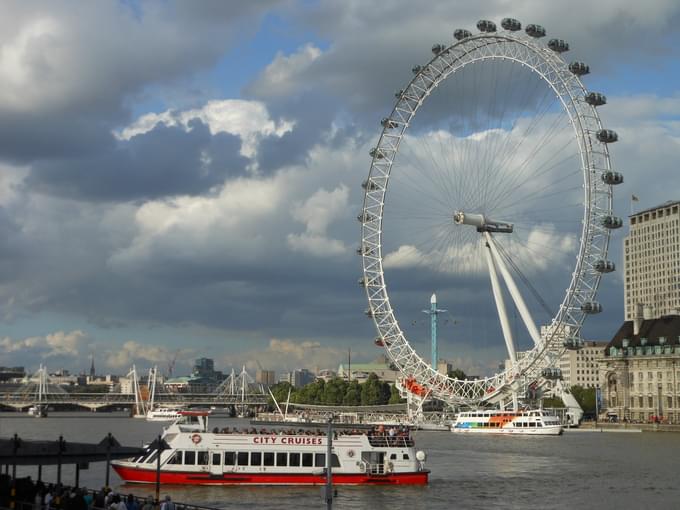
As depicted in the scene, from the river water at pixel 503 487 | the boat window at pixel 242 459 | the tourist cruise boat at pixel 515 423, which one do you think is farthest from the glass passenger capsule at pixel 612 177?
the boat window at pixel 242 459

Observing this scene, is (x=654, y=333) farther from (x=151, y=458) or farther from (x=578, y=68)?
(x=151, y=458)

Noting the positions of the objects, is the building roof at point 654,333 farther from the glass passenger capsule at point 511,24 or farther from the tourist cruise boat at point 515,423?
the glass passenger capsule at point 511,24

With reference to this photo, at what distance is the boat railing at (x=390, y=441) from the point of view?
59.6 meters

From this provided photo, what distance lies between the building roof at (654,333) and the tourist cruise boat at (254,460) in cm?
10669

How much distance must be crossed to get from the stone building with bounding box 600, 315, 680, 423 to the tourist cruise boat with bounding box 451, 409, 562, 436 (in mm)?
25951

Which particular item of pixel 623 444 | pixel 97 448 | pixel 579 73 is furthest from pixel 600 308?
pixel 97 448

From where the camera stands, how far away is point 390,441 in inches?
2371

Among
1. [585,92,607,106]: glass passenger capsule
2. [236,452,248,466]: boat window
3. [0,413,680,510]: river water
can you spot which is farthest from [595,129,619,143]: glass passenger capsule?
[236,452,248,466]: boat window

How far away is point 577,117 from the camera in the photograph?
97938 mm

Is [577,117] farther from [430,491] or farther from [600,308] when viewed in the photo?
[430,491]

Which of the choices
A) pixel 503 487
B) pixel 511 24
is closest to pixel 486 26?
pixel 511 24

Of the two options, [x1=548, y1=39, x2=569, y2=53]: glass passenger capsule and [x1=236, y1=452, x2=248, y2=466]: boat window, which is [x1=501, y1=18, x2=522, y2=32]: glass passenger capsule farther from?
[x1=236, y1=452, x2=248, y2=466]: boat window

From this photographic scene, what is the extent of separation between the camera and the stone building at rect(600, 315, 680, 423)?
502ft

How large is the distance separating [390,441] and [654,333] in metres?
110
